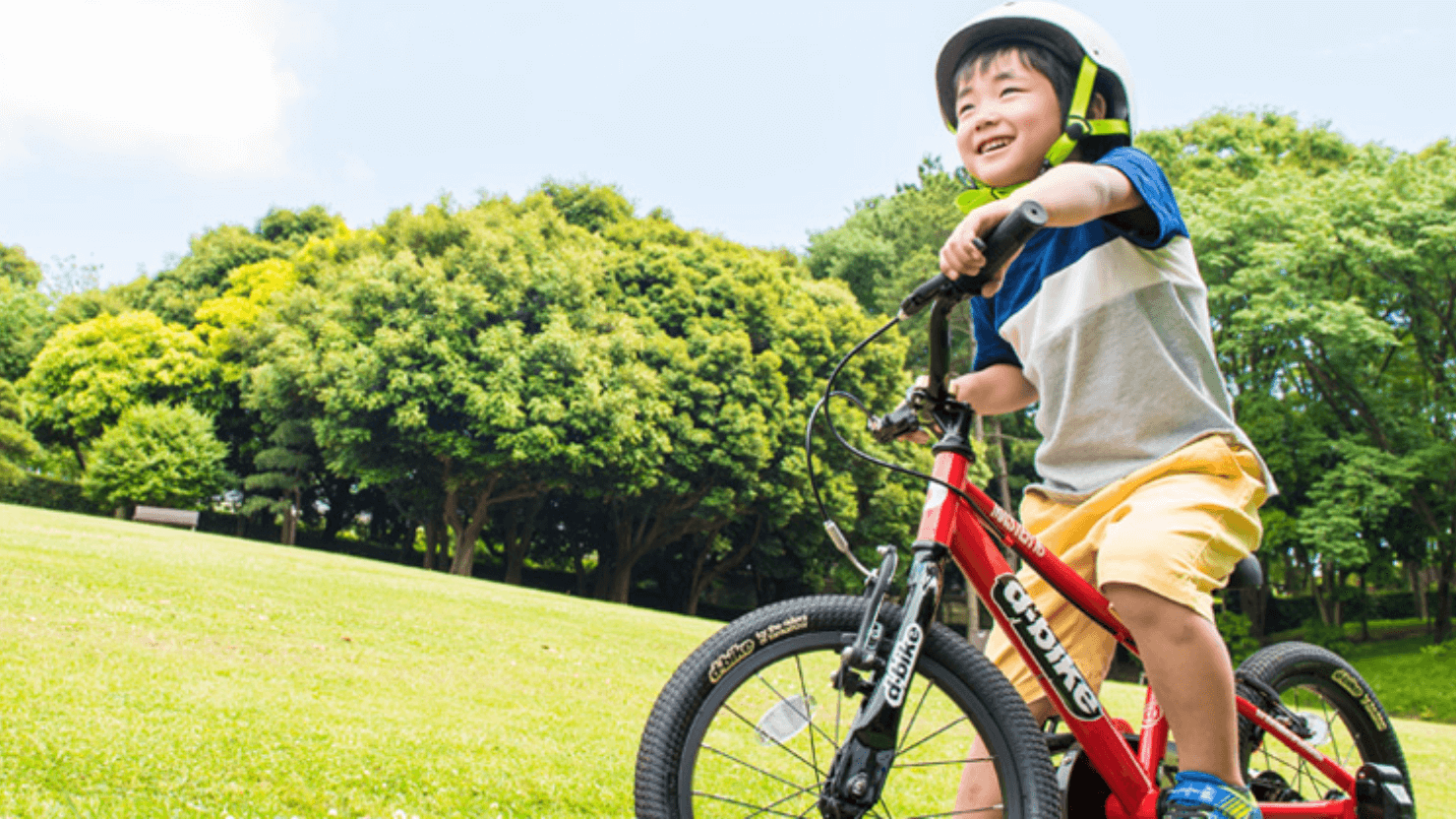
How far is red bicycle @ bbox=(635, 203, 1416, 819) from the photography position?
1.83 meters

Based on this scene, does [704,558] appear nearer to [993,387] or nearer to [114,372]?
[114,372]

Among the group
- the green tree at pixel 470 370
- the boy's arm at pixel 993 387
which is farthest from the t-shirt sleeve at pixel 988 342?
the green tree at pixel 470 370

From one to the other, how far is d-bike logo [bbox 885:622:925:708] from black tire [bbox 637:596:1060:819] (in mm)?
34

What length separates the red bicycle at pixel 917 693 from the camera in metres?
1.83

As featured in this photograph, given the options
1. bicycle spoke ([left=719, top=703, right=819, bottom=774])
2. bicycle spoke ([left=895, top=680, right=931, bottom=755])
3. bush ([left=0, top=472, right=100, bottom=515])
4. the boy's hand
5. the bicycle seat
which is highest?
the boy's hand

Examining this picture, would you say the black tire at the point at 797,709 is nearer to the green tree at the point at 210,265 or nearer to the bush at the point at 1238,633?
the bush at the point at 1238,633

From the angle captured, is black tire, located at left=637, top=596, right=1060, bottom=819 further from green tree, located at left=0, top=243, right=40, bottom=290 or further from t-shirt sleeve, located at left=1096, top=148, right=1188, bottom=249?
green tree, located at left=0, top=243, right=40, bottom=290

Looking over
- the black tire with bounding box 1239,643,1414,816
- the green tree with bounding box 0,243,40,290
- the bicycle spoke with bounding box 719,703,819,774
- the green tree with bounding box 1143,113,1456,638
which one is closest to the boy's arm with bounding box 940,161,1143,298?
the bicycle spoke with bounding box 719,703,819,774

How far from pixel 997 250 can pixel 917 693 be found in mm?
880

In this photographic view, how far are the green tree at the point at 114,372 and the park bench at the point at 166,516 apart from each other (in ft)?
24.6

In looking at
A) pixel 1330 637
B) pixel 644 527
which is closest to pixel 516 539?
pixel 644 527

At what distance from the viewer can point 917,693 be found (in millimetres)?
1952

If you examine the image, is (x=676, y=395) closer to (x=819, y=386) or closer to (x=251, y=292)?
(x=819, y=386)

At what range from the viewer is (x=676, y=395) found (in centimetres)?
2794
